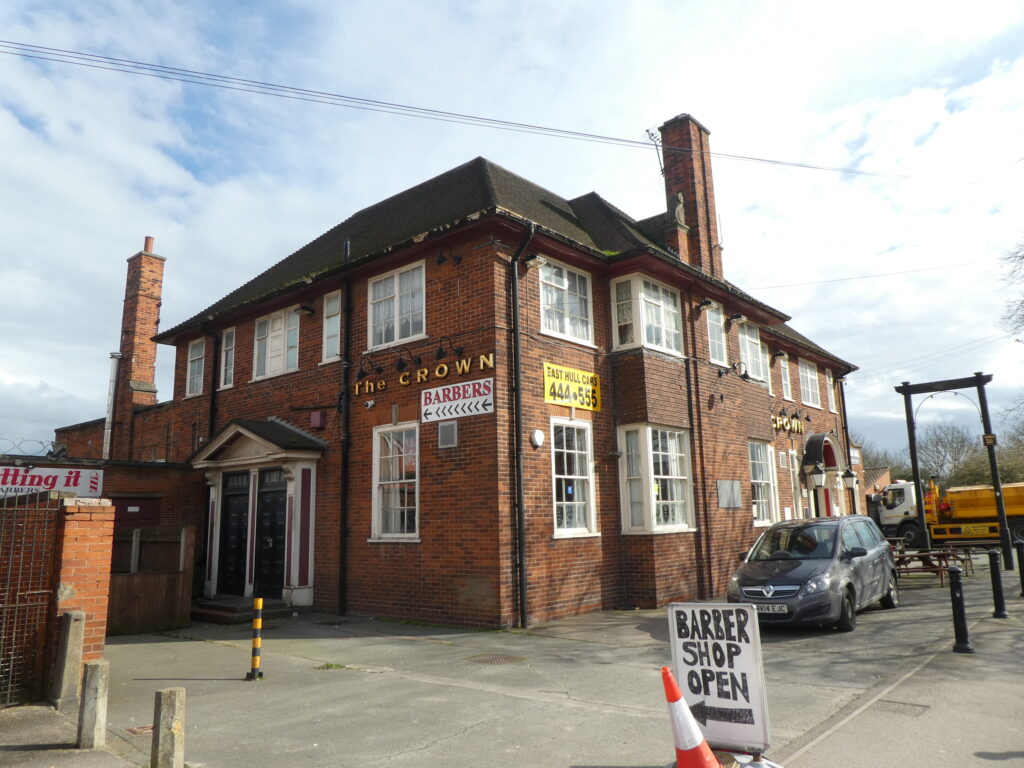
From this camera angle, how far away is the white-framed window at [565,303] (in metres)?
12.8

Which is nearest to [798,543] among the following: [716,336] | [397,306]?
[716,336]

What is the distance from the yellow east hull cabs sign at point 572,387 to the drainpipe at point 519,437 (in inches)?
31.3

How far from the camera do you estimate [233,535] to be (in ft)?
50.7

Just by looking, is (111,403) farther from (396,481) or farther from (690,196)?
(690,196)

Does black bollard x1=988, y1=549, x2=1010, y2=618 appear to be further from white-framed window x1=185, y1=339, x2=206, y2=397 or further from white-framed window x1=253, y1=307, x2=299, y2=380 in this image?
white-framed window x1=185, y1=339, x2=206, y2=397

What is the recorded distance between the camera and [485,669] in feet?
27.0

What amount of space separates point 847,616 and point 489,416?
5.96m

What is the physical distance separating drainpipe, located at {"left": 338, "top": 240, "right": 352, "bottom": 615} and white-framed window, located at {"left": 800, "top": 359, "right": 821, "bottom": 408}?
50.5 feet

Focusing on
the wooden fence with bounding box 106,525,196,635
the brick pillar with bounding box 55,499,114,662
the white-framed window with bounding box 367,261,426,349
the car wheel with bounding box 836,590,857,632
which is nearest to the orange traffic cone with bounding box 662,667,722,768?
the brick pillar with bounding box 55,499,114,662

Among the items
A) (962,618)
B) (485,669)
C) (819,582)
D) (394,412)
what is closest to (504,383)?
(394,412)

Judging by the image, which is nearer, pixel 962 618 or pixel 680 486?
pixel 962 618

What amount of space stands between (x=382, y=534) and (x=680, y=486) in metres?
5.84

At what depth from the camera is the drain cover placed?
8602mm

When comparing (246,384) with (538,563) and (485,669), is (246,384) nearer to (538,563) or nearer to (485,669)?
(538,563)
